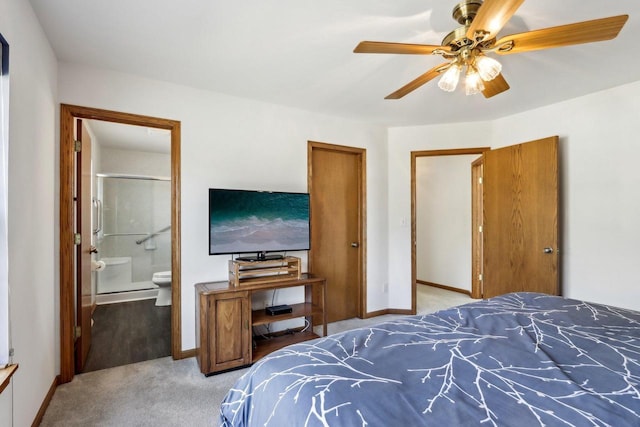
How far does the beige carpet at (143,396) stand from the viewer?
1.93 metres

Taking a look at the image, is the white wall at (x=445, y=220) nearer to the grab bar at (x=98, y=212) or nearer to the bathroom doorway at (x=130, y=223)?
the bathroom doorway at (x=130, y=223)

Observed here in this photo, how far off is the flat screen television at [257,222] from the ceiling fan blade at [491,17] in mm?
1920

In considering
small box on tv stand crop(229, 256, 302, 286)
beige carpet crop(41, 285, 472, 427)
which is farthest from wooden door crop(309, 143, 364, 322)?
beige carpet crop(41, 285, 472, 427)

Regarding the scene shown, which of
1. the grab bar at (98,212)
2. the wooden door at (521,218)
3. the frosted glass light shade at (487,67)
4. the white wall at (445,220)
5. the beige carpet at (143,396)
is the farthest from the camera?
the white wall at (445,220)

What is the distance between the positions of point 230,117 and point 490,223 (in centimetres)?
308

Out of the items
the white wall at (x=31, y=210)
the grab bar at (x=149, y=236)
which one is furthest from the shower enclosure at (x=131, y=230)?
the white wall at (x=31, y=210)

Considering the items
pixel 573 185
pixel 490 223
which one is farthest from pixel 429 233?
pixel 573 185

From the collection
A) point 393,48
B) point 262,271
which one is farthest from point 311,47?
point 262,271

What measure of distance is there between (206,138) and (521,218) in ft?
10.7

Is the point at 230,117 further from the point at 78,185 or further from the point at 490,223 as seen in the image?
the point at 490,223

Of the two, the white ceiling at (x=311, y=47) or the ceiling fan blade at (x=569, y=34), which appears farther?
the white ceiling at (x=311, y=47)

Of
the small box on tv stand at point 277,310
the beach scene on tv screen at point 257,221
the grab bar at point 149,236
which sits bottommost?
the small box on tv stand at point 277,310

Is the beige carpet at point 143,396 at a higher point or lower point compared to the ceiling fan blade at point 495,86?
lower

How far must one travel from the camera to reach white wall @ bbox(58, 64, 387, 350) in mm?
2533
